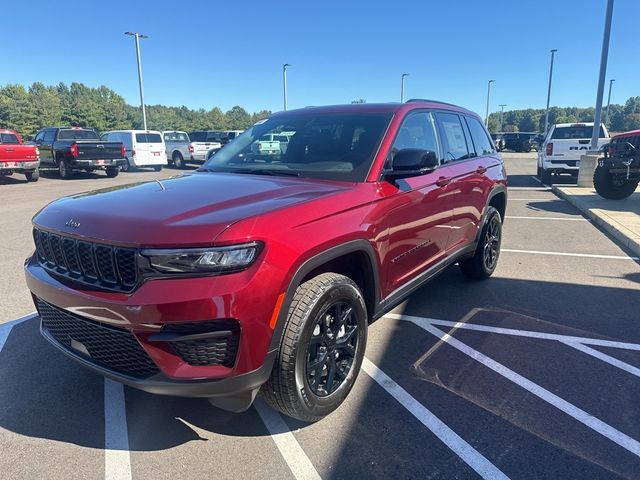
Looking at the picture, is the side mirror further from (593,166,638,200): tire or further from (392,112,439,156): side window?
(593,166,638,200): tire

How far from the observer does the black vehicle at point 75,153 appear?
1795 centimetres

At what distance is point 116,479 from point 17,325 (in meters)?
2.51

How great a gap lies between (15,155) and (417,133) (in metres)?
17.0

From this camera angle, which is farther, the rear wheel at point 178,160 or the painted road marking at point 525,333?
the rear wheel at point 178,160

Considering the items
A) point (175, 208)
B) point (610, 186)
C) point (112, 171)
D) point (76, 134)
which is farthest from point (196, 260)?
point (76, 134)

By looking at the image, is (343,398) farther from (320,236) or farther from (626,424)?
(626,424)

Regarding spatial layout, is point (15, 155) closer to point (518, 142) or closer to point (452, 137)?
point (452, 137)

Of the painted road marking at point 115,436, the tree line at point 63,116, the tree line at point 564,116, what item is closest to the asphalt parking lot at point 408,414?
the painted road marking at point 115,436

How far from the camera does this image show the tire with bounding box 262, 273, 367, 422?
8.17ft

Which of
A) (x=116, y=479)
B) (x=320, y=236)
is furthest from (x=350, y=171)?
(x=116, y=479)

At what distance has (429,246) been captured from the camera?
3.92m

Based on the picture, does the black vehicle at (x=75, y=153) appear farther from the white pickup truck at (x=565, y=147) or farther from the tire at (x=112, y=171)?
the white pickup truck at (x=565, y=147)

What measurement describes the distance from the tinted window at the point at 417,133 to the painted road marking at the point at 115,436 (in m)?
2.60

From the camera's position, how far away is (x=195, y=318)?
2.19m
